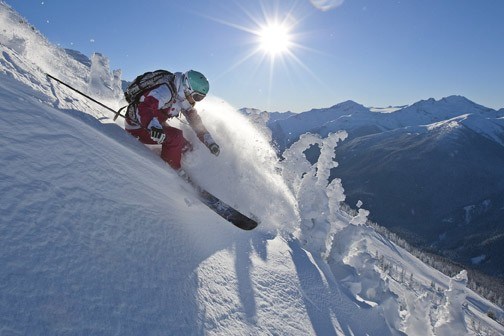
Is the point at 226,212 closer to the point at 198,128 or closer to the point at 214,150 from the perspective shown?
the point at 214,150

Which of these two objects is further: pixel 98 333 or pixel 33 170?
pixel 33 170

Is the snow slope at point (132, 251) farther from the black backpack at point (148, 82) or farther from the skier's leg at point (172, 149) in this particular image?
the black backpack at point (148, 82)

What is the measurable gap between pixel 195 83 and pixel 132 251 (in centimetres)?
565

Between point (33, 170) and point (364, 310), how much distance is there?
5.83m

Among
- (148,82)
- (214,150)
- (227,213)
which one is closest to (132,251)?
(227,213)

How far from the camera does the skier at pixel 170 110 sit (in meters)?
7.86

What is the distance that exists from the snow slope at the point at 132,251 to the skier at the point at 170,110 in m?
0.33

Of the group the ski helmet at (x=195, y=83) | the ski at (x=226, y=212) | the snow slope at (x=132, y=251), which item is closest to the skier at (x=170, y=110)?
the ski helmet at (x=195, y=83)

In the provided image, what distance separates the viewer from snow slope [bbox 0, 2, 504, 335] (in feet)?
8.21

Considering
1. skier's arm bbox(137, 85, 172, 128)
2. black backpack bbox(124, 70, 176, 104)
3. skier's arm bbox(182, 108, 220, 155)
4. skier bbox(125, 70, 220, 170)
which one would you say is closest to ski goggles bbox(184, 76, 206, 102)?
skier bbox(125, 70, 220, 170)

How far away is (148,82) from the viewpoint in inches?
335

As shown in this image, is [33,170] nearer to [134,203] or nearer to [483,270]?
[134,203]

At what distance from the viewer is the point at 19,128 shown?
12.8 feet

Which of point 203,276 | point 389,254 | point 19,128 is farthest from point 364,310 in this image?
point 389,254
